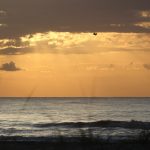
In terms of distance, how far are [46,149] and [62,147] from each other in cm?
81

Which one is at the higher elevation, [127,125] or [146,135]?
[146,135]

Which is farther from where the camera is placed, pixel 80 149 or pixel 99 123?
pixel 99 123

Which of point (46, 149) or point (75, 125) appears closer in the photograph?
point (46, 149)

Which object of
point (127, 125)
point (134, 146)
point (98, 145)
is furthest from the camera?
point (127, 125)

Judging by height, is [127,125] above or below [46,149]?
below

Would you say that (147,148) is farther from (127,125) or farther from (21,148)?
(127,125)

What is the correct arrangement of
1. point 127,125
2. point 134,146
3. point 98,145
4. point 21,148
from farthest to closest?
point 127,125 → point 21,148 → point 134,146 → point 98,145

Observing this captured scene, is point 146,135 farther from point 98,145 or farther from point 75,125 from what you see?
point 75,125

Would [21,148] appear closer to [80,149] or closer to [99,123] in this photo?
[80,149]

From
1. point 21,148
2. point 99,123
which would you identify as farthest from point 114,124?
point 21,148

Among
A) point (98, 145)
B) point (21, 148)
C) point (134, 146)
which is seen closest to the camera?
point (98, 145)

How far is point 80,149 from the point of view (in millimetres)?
19297

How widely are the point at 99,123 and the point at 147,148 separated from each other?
35.1 m

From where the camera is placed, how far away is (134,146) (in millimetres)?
19938
